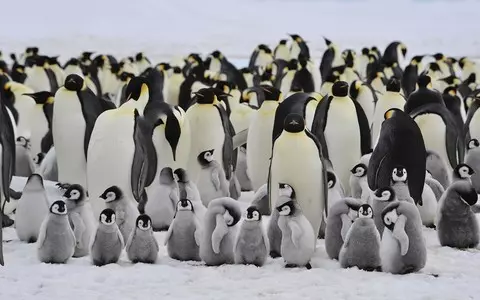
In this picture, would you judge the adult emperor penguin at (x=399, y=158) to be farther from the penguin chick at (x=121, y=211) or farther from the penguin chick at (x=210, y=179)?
the penguin chick at (x=121, y=211)

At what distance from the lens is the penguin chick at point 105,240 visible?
15.4 ft

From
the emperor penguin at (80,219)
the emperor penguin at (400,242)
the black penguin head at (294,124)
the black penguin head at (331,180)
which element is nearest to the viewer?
the emperor penguin at (400,242)

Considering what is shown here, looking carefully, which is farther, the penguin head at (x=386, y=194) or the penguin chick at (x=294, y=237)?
the penguin head at (x=386, y=194)

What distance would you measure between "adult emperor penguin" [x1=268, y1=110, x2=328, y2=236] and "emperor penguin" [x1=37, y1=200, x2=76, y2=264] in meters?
1.38

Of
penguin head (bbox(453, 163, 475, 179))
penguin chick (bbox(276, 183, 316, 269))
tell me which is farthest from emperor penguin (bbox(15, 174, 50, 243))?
penguin head (bbox(453, 163, 475, 179))

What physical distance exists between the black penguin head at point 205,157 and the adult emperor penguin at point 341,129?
0.85m

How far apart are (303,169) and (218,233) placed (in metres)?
0.94

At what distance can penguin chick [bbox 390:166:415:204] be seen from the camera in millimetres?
5246

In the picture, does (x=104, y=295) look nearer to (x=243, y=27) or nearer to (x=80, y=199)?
(x=80, y=199)

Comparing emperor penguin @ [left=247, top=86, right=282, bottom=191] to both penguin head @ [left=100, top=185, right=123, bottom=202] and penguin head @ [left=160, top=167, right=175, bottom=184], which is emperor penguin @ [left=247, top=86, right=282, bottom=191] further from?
penguin head @ [left=100, top=185, right=123, bottom=202]

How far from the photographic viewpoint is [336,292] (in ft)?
14.1

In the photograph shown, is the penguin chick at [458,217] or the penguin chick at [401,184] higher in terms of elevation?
the penguin chick at [401,184]

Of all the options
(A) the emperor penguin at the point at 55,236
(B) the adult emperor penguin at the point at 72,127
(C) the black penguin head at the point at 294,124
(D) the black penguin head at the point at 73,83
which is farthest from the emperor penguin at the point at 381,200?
(D) the black penguin head at the point at 73,83

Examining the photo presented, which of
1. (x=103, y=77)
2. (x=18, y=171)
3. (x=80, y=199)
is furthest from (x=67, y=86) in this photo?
(x=103, y=77)
